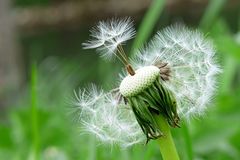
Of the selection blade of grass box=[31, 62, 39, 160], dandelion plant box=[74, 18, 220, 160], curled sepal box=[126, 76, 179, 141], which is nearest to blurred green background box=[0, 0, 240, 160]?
blade of grass box=[31, 62, 39, 160]

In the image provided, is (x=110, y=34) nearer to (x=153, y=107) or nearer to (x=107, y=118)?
(x=107, y=118)

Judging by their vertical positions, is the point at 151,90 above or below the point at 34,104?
below

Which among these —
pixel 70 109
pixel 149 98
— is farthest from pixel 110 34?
pixel 149 98

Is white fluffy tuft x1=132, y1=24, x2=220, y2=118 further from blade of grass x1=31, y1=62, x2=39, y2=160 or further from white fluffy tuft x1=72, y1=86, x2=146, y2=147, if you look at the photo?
blade of grass x1=31, y1=62, x2=39, y2=160

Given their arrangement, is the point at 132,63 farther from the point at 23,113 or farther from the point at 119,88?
the point at 23,113

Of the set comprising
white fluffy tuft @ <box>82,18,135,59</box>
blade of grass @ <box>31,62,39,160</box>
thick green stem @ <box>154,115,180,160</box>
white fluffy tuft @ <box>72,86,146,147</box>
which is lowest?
thick green stem @ <box>154,115,180,160</box>

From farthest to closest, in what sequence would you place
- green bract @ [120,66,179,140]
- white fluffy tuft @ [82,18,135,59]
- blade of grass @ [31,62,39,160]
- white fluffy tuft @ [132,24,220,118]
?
blade of grass @ [31,62,39,160]
white fluffy tuft @ [82,18,135,59]
white fluffy tuft @ [132,24,220,118]
green bract @ [120,66,179,140]

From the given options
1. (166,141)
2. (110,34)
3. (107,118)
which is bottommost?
(166,141)

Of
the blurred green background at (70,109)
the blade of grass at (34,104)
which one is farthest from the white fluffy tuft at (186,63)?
the blade of grass at (34,104)

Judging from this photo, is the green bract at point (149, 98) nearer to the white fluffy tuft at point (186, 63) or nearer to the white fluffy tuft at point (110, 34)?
the white fluffy tuft at point (186, 63)
